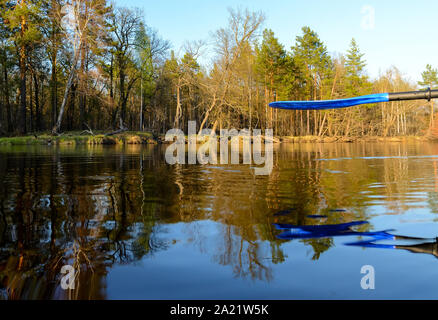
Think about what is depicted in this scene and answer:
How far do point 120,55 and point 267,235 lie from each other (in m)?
39.2

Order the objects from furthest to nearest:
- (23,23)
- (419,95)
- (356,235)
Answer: (23,23) < (419,95) < (356,235)

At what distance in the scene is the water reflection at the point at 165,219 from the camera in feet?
8.33

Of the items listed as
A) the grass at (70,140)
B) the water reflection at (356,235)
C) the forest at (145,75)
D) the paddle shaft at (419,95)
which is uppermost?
the forest at (145,75)

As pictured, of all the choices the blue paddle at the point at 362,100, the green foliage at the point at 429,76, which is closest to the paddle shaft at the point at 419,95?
the blue paddle at the point at 362,100

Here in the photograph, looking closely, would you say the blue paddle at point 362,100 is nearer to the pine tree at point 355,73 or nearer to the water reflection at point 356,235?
the water reflection at point 356,235

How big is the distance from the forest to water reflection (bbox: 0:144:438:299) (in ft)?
79.5

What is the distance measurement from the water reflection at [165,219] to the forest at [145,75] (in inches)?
954

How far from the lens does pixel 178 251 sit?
115 inches

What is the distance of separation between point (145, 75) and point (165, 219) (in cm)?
4318

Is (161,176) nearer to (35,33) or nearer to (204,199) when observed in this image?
(204,199)

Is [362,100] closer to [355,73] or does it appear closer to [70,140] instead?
[70,140]

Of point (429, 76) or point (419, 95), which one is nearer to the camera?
point (419, 95)

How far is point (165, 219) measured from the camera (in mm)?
4062

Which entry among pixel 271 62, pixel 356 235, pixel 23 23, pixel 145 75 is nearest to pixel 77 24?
pixel 23 23
